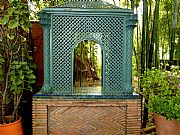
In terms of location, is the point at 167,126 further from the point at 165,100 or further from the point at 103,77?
the point at 103,77

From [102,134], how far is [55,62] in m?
1.11

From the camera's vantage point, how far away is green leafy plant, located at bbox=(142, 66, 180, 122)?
2690mm

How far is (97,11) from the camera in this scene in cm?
297

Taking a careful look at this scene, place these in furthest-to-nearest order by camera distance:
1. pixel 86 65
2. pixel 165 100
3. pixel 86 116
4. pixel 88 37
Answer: pixel 86 65, pixel 88 37, pixel 86 116, pixel 165 100

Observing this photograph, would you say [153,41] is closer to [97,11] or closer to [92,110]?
[97,11]

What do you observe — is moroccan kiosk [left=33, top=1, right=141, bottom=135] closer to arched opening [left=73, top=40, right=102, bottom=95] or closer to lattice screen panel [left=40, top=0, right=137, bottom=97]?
lattice screen panel [left=40, top=0, right=137, bottom=97]

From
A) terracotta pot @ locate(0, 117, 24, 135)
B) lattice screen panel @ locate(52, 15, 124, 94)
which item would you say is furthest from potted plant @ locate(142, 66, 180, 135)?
terracotta pot @ locate(0, 117, 24, 135)

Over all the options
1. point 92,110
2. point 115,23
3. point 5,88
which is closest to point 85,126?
point 92,110

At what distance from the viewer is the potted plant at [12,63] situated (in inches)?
114

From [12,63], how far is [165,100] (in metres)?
1.90

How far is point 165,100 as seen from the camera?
2.78 m

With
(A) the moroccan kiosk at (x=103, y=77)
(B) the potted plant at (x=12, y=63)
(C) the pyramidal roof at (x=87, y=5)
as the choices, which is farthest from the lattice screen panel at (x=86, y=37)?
(B) the potted plant at (x=12, y=63)

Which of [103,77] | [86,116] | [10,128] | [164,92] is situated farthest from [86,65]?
[10,128]

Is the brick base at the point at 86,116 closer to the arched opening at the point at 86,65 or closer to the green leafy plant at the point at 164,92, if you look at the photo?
the green leafy plant at the point at 164,92
